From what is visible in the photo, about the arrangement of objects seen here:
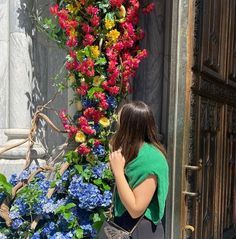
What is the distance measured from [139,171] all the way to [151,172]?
0.18 ft

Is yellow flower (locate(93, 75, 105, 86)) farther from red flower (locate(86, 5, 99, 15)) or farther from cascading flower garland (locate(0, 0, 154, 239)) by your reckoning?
red flower (locate(86, 5, 99, 15))

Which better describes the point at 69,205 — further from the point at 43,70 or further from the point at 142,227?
the point at 43,70

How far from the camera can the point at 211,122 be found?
10.2ft

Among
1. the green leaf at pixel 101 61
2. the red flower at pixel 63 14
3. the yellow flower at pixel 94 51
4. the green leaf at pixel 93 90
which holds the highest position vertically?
the red flower at pixel 63 14

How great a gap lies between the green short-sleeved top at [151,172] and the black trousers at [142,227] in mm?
28

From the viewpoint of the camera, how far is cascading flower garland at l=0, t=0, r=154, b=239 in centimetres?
287


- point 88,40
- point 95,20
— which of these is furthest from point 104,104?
point 95,20

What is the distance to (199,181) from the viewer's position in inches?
112

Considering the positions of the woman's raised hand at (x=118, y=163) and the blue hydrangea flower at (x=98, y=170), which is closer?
the woman's raised hand at (x=118, y=163)

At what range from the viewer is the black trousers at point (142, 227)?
6.75 feet

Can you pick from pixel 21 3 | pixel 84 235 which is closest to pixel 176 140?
pixel 84 235

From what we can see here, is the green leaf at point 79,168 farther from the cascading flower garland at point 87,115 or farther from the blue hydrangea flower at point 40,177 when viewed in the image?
the blue hydrangea flower at point 40,177

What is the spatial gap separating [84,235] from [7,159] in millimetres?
815

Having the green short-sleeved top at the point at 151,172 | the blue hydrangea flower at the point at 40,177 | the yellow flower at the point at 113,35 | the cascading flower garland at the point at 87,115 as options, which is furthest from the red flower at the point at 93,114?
the green short-sleeved top at the point at 151,172
